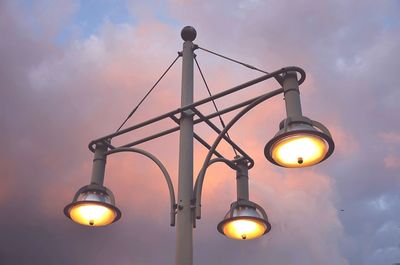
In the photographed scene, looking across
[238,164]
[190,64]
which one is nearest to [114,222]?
[238,164]

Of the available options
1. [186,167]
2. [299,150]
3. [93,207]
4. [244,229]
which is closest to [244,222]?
[244,229]

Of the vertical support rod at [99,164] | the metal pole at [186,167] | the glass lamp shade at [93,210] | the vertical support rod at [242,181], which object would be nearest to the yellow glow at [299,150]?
the metal pole at [186,167]

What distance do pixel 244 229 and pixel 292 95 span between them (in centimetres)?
258

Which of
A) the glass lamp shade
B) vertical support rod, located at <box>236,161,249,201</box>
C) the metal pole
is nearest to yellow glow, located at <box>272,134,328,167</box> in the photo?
the metal pole

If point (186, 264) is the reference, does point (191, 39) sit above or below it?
above

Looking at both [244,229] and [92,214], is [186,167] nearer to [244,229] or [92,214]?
[244,229]

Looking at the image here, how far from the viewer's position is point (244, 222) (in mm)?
8461

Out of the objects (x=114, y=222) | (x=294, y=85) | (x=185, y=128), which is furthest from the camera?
(x=114, y=222)

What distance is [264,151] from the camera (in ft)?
23.0

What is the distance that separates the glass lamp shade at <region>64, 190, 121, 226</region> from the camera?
8.37 m

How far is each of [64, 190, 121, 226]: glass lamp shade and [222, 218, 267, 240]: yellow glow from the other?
6.36 feet

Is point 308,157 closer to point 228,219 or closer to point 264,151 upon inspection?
point 264,151

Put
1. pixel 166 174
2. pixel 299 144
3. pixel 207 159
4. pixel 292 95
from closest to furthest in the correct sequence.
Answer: pixel 299 144 → pixel 292 95 → pixel 207 159 → pixel 166 174

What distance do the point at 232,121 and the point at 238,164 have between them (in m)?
1.91
